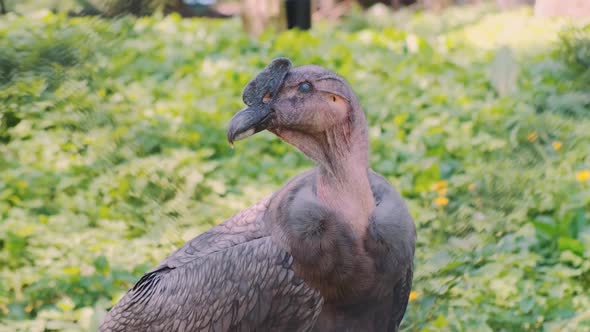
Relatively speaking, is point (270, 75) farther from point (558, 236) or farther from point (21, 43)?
point (558, 236)

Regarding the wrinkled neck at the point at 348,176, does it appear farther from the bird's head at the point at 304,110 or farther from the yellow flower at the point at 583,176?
the yellow flower at the point at 583,176

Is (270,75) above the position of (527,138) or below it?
above

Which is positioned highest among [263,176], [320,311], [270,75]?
[270,75]

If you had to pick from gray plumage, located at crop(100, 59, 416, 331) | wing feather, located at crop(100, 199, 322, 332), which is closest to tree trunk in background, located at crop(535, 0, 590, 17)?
gray plumage, located at crop(100, 59, 416, 331)

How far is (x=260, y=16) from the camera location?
7.73 metres

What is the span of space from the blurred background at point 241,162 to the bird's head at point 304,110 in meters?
0.31

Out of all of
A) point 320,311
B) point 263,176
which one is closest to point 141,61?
point 263,176

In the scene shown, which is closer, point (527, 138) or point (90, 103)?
point (90, 103)

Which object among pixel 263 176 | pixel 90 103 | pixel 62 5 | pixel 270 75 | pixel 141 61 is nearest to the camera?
pixel 62 5

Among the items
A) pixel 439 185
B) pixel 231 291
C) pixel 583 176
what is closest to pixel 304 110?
pixel 231 291

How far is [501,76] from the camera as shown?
565 cm

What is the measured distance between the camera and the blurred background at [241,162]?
1118mm

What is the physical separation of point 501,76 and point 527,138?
106 inches

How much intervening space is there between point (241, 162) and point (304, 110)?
2.66m
